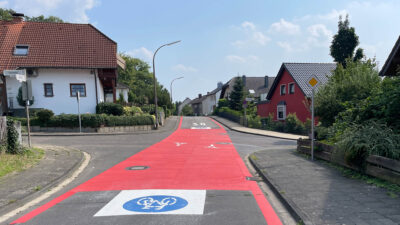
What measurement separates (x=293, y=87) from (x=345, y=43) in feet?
26.2

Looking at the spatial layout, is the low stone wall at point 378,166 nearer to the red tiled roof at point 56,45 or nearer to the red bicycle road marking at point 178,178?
the red bicycle road marking at point 178,178

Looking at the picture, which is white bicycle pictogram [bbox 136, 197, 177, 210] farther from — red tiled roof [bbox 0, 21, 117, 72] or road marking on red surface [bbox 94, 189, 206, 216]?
red tiled roof [bbox 0, 21, 117, 72]

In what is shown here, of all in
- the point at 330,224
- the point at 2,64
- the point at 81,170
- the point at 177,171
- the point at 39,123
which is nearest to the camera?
the point at 330,224

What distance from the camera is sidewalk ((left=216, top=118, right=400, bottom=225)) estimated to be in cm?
389

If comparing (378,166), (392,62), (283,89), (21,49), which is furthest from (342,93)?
(21,49)

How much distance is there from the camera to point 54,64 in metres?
24.2

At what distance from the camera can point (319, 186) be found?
5.63 meters

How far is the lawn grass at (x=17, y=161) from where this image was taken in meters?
7.37

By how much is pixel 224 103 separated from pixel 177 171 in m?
43.0

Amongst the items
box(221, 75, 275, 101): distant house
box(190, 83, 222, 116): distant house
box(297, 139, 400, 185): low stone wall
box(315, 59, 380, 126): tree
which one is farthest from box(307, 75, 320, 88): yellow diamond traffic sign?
box(190, 83, 222, 116): distant house

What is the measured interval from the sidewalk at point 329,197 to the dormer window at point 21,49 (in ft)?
86.4

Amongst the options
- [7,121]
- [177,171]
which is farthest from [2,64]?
[177,171]

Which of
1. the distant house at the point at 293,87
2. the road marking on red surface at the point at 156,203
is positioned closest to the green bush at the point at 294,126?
the distant house at the point at 293,87

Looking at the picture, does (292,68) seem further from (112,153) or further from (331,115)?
(112,153)
